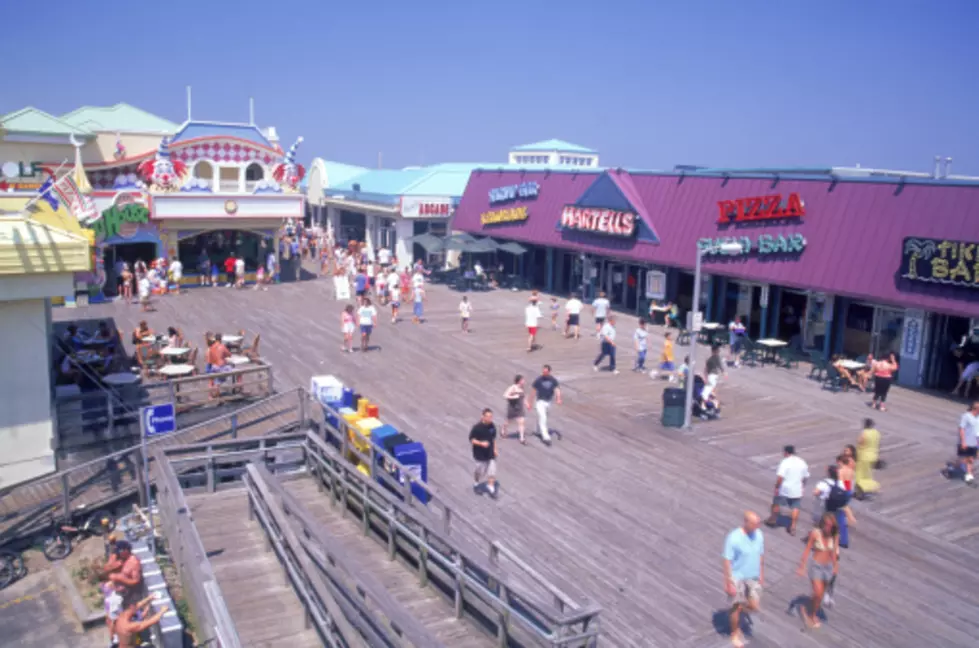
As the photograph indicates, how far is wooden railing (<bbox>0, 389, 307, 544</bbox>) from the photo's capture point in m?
12.5

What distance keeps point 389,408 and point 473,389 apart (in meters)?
2.57

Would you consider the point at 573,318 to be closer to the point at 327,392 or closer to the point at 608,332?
the point at 608,332

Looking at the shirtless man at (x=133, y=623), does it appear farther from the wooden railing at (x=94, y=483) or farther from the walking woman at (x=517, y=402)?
the walking woman at (x=517, y=402)

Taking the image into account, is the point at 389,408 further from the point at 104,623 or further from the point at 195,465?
the point at 104,623

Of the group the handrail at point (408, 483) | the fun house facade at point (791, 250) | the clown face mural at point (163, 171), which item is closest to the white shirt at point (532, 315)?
the fun house facade at point (791, 250)

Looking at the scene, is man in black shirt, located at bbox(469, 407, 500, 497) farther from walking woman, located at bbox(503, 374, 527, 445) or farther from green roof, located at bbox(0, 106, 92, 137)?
green roof, located at bbox(0, 106, 92, 137)

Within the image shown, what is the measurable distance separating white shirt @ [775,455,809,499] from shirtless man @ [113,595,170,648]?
8.48 metres

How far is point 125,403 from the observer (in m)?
16.4

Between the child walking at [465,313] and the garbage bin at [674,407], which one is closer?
the garbage bin at [674,407]

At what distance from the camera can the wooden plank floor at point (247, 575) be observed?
→ 29.1ft

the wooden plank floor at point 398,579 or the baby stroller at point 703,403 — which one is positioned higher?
the baby stroller at point 703,403

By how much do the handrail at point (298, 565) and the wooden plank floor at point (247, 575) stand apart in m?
0.36

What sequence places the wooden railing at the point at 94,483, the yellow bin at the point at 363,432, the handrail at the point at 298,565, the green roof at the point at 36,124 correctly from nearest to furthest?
1. the handrail at the point at 298,565
2. the wooden railing at the point at 94,483
3. the yellow bin at the point at 363,432
4. the green roof at the point at 36,124

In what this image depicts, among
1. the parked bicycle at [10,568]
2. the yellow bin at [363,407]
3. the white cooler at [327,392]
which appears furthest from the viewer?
the white cooler at [327,392]
